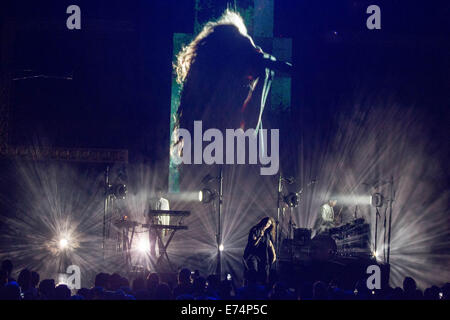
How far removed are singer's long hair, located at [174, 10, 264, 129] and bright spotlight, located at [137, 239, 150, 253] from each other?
8.87 feet

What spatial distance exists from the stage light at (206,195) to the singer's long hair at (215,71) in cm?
153

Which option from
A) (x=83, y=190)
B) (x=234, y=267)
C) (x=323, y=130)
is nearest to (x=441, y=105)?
(x=323, y=130)

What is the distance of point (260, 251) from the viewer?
8.27 meters

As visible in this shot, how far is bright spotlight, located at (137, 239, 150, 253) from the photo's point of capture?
10938 millimetres

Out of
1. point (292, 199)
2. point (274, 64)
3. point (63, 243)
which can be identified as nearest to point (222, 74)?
point (274, 64)

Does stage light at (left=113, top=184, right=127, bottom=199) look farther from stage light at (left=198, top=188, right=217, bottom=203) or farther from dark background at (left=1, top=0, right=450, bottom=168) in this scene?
stage light at (left=198, top=188, right=217, bottom=203)

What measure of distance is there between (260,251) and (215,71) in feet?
16.3

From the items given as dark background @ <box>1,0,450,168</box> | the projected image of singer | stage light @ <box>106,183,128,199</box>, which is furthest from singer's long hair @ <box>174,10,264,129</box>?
stage light @ <box>106,183,128,199</box>

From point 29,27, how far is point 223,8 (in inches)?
172

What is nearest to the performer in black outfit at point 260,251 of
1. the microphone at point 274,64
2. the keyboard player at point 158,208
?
the keyboard player at point 158,208

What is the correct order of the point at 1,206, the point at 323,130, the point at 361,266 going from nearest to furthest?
the point at 361,266, the point at 1,206, the point at 323,130

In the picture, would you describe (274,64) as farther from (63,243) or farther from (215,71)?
(63,243)

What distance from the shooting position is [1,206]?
1116cm
